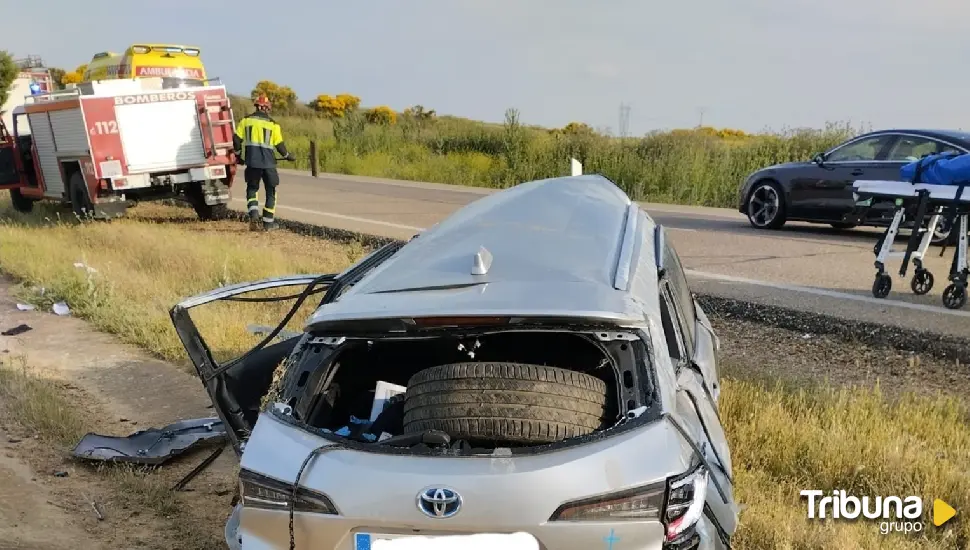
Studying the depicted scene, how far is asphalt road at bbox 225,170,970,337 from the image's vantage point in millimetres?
7371

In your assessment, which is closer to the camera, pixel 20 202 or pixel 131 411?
pixel 131 411

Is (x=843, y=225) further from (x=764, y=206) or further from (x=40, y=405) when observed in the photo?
(x=40, y=405)

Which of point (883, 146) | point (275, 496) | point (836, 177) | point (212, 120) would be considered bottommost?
point (836, 177)

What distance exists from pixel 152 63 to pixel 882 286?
54.9 ft

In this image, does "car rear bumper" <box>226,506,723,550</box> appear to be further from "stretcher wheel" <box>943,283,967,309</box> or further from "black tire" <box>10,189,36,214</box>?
"black tire" <box>10,189,36,214</box>

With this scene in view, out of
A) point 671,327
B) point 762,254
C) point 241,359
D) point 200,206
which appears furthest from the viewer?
point 200,206

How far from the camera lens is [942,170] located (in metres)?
6.88

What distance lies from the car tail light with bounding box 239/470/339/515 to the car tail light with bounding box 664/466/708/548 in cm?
86

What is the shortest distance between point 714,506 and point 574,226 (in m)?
1.24

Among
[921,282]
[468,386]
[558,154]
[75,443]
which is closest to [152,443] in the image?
[75,443]

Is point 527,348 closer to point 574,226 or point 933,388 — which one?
point 574,226

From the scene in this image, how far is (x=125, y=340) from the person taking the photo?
743 cm

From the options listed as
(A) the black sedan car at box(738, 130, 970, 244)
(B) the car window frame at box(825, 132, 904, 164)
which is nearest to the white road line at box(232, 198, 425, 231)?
(A) the black sedan car at box(738, 130, 970, 244)

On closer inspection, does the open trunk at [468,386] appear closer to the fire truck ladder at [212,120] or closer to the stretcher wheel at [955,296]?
the stretcher wheel at [955,296]
